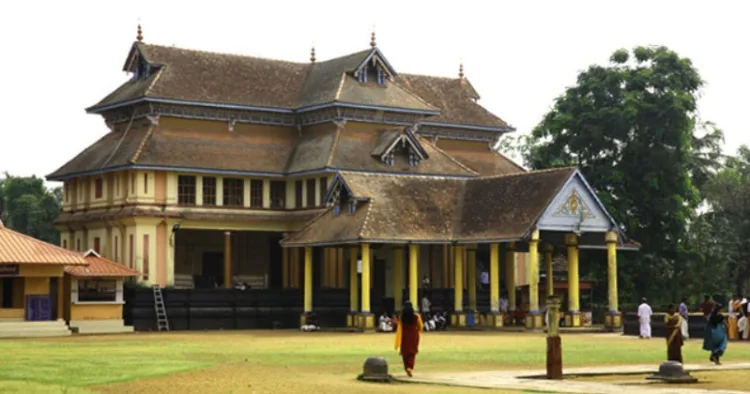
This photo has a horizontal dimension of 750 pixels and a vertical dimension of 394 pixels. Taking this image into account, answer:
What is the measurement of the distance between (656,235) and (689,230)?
7396 mm

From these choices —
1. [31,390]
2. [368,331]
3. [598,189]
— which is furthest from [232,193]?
[31,390]

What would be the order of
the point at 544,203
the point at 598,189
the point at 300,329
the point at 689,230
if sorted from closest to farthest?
the point at 544,203
the point at 300,329
the point at 598,189
the point at 689,230

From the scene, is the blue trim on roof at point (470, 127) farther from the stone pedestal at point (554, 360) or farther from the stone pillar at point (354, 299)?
the stone pedestal at point (554, 360)

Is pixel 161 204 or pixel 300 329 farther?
pixel 161 204

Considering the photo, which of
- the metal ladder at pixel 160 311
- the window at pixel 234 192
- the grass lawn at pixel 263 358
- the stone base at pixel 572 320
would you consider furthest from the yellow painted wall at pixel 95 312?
the stone base at pixel 572 320

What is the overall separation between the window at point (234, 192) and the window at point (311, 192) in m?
2.87

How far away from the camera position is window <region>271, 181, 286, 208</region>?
62312 mm

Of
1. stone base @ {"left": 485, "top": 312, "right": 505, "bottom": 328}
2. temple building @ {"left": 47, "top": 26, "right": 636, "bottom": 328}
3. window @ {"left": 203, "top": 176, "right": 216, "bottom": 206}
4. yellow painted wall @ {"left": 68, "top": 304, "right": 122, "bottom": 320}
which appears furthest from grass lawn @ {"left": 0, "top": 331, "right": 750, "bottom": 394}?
window @ {"left": 203, "top": 176, "right": 216, "bottom": 206}

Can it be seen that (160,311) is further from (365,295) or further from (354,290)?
(365,295)

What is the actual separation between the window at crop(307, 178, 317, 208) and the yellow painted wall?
A: 34.7ft

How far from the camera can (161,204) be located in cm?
5881

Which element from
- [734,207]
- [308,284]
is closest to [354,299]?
[308,284]

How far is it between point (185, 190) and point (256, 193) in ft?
11.7

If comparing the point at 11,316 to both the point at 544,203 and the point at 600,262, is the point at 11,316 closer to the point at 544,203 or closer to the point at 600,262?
the point at 544,203
